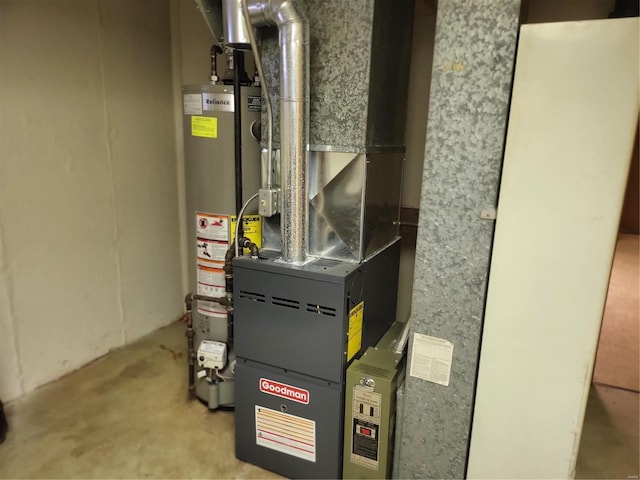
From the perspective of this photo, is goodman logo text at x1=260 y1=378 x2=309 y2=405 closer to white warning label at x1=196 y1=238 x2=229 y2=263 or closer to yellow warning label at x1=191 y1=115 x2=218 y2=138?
white warning label at x1=196 y1=238 x2=229 y2=263

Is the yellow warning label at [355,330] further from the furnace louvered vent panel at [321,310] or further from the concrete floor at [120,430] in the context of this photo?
the concrete floor at [120,430]

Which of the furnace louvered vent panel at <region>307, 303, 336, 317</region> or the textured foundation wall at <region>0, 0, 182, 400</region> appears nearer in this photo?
the furnace louvered vent panel at <region>307, 303, 336, 317</region>

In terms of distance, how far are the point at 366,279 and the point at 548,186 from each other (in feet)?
2.37

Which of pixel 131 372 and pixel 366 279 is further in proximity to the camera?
pixel 131 372

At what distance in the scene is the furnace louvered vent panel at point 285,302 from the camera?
160 cm

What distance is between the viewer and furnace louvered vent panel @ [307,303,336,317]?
5.07 ft

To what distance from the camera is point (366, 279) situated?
1722 millimetres

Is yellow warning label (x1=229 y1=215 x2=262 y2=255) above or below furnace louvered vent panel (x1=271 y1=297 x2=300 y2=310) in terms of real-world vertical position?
above

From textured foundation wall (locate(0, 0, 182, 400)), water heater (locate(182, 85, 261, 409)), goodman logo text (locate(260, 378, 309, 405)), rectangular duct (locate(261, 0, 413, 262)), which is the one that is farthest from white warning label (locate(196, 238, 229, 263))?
textured foundation wall (locate(0, 0, 182, 400))

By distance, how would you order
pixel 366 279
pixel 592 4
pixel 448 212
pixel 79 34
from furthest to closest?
pixel 79 34 → pixel 592 4 → pixel 366 279 → pixel 448 212

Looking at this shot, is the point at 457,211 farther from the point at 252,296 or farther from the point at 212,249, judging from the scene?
the point at 212,249

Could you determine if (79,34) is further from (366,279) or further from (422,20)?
(366,279)

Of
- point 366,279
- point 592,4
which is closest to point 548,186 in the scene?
point 366,279

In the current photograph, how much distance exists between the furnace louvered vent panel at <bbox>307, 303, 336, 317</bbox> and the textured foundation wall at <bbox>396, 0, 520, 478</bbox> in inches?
11.2
